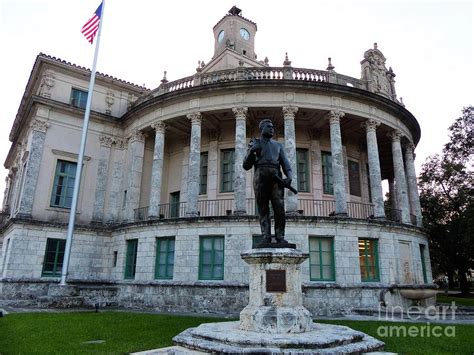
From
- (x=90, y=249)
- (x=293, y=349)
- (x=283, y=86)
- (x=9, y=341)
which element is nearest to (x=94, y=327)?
(x=9, y=341)

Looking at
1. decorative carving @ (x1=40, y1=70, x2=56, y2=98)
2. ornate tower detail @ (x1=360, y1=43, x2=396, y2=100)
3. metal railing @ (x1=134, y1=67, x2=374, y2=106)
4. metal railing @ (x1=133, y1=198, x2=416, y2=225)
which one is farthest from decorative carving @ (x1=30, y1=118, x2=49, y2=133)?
ornate tower detail @ (x1=360, y1=43, x2=396, y2=100)

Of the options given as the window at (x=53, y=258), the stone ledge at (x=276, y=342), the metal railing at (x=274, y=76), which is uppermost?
the metal railing at (x=274, y=76)

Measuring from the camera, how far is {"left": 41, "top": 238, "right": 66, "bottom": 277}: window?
61.3 ft

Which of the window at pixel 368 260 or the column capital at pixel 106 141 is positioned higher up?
the column capital at pixel 106 141

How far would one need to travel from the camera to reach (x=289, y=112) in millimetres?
18250

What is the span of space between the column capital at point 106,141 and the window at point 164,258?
7.95 metres

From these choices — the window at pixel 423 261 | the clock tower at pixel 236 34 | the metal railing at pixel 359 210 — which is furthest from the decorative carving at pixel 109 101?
the window at pixel 423 261

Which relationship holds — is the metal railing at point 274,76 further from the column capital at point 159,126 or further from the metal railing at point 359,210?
the metal railing at point 359,210

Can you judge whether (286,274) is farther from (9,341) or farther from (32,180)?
(32,180)

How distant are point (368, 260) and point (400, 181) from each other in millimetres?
5514

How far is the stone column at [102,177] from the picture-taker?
2108 cm

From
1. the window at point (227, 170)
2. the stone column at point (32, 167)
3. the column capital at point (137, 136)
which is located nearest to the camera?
the stone column at point (32, 167)

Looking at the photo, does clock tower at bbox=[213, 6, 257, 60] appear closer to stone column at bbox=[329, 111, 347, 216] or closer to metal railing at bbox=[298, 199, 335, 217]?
stone column at bbox=[329, 111, 347, 216]

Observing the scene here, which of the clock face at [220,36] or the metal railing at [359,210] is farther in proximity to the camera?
the clock face at [220,36]
